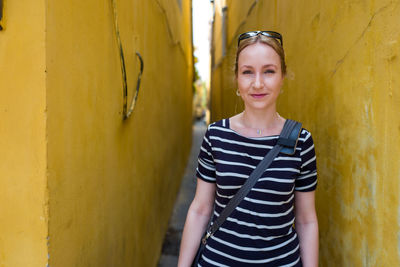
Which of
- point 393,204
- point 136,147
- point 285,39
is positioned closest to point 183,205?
point 136,147

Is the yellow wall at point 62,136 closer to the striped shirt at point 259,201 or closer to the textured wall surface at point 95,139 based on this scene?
the textured wall surface at point 95,139

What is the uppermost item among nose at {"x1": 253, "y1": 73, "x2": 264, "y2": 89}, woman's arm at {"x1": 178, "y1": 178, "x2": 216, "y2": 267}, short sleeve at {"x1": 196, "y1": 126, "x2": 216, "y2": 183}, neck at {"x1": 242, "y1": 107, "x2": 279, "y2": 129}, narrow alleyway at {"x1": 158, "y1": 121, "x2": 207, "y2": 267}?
nose at {"x1": 253, "y1": 73, "x2": 264, "y2": 89}

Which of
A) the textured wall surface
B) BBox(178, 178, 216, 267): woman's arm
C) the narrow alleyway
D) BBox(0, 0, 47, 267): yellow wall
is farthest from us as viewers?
the narrow alleyway

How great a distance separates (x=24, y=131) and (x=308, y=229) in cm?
119

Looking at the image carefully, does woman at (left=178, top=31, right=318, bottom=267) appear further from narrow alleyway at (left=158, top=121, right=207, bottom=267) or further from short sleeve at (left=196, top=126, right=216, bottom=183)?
narrow alleyway at (left=158, top=121, right=207, bottom=267)

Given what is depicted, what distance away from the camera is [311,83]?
1.91 metres

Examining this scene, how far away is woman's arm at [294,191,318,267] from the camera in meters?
1.44

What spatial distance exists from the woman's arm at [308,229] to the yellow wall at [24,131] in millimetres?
1014

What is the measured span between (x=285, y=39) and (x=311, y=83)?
0.68 metres

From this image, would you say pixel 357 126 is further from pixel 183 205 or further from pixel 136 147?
pixel 183 205

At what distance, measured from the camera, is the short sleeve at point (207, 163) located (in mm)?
1500

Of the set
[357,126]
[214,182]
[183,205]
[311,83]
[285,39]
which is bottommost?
[183,205]

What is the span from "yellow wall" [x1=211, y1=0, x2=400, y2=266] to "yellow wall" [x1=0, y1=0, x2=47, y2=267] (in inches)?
42.3

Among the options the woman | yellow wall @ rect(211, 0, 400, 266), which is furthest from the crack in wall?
the woman
